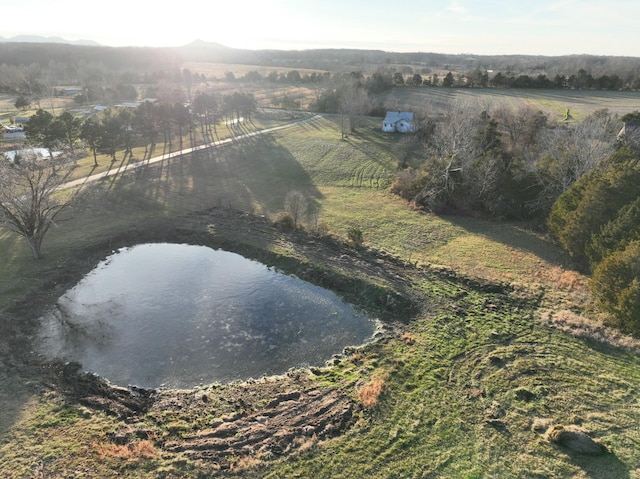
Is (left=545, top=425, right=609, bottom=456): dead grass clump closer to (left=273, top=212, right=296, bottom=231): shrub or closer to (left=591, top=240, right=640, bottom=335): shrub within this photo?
(left=591, top=240, right=640, bottom=335): shrub

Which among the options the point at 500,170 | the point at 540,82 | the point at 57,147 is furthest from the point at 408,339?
the point at 540,82

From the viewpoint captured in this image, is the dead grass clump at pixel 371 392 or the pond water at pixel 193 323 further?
the pond water at pixel 193 323

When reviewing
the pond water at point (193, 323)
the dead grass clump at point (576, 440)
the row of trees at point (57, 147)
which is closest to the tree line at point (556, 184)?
the dead grass clump at point (576, 440)

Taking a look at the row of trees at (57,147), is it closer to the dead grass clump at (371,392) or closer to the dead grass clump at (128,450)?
the dead grass clump at (128,450)

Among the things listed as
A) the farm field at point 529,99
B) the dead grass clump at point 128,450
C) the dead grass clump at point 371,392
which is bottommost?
the dead grass clump at point 128,450

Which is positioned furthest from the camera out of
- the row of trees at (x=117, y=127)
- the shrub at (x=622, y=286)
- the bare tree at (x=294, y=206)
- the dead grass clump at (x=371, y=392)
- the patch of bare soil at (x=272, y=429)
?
the row of trees at (x=117, y=127)

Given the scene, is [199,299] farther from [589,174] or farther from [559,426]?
[589,174]

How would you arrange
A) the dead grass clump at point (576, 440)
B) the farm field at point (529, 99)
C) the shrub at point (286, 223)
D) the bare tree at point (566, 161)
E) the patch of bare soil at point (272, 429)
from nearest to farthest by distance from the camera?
the dead grass clump at point (576, 440)
the patch of bare soil at point (272, 429)
the bare tree at point (566, 161)
the shrub at point (286, 223)
the farm field at point (529, 99)

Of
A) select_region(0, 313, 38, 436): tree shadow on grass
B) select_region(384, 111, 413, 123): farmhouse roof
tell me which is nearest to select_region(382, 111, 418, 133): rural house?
select_region(384, 111, 413, 123): farmhouse roof
